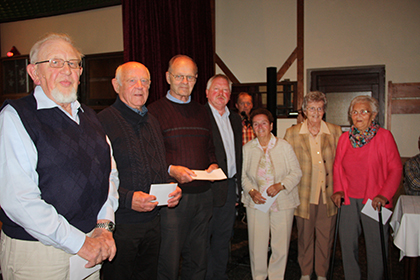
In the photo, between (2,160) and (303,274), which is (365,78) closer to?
(303,274)

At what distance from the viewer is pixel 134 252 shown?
6.02 ft

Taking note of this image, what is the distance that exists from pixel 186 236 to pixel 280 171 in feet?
3.46

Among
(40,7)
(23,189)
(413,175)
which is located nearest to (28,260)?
(23,189)

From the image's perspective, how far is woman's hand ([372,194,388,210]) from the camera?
2373 millimetres

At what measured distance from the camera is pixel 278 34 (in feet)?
19.6

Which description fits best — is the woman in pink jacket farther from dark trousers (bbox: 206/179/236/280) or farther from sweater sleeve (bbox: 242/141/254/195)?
dark trousers (bbox: 206/179/236/280)

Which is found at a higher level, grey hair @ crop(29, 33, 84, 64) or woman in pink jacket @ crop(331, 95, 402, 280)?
grey hair @ crop(29, 33, 84, 64)

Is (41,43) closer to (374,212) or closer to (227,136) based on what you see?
(227,136)

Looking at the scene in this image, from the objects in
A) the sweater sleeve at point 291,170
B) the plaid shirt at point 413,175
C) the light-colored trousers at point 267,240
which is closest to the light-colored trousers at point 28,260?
the light-colored trousers at point 267,240

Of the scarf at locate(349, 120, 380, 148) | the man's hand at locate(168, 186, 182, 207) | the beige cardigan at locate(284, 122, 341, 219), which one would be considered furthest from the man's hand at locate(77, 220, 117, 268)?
the scarf at locate(349, 120, 380, 148)

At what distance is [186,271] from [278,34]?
5.10 meters

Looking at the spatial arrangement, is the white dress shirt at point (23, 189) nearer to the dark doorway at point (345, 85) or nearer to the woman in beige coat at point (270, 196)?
the woman in beige coat at point (270, 196)

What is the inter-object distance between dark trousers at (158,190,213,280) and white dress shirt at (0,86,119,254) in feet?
3.25

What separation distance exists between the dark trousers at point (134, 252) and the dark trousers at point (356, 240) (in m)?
1.68
